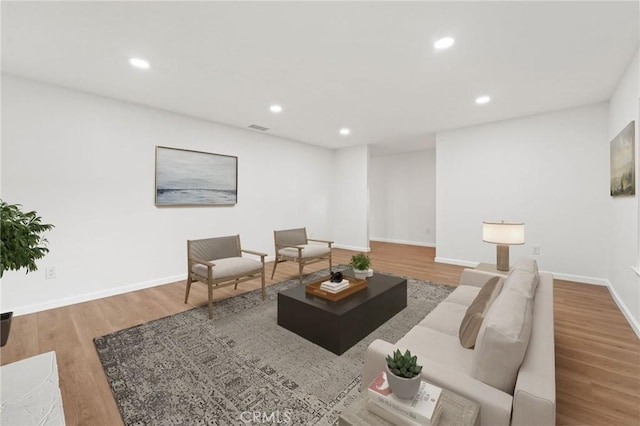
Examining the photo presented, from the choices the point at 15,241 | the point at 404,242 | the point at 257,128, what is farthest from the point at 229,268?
the point at 404,242

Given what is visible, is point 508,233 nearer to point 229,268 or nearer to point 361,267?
point 361,267

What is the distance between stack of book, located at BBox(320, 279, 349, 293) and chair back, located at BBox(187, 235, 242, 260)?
5.22 ft

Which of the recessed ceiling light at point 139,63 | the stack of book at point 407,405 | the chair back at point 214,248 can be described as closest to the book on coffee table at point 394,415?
the stack of book at point 407,405

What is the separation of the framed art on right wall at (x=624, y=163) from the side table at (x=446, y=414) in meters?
3.06

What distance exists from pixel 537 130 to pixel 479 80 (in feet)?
6.78

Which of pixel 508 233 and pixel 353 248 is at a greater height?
pixel 508 233

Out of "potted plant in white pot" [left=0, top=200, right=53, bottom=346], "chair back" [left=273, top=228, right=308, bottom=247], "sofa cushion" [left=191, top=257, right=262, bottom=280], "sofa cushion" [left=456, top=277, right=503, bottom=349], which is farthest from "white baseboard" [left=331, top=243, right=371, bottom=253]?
"potted plant in white pot" [left=0, top=200, right=53, bottom=346]

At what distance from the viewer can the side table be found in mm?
911

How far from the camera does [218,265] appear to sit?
3031 millimetres

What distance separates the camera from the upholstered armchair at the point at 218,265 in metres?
2.90

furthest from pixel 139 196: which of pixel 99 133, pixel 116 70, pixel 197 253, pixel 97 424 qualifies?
pixel 97 424

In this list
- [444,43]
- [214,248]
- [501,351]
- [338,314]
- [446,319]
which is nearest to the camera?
[501,351]

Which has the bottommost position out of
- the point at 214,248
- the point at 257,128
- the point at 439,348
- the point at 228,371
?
the point at 228,371

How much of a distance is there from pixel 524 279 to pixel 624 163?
247cm
